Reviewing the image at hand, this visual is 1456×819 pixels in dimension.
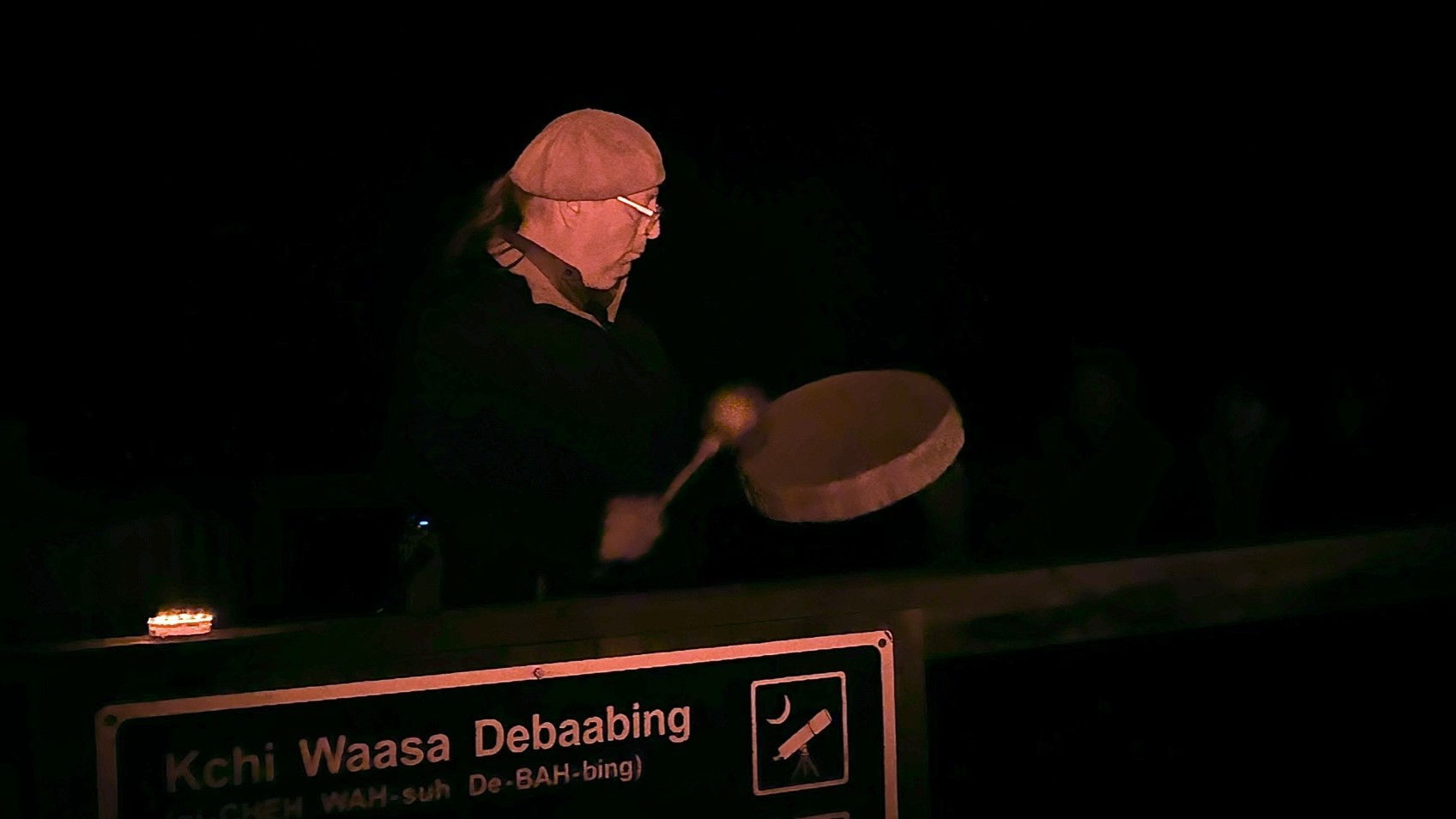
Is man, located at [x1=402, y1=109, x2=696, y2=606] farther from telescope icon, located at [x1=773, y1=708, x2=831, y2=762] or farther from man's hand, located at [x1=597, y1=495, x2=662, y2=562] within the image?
telescope icon, located at [x1=773, y1=708, x2=831, y2=762]

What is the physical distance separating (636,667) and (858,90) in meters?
1.93

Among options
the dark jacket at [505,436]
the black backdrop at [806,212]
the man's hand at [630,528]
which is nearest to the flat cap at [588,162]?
the dark jacket at [505,436]

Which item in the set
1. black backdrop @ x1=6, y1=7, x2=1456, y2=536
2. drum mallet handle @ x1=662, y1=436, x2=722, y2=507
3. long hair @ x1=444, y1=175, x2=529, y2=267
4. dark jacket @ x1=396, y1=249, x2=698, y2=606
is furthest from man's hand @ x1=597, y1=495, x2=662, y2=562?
black backdrop @ x1=6, y1=7, x2=1456, y2=536

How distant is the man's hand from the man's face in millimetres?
475

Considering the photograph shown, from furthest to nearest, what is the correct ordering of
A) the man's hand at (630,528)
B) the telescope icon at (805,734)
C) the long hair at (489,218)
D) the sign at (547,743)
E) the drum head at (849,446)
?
1. the long hair at (489,218)
2. the man's hand at (630,528)
3. the drum head at (849,446)
4. the telescope icon at (805,734)
5. the sign at (547,743)

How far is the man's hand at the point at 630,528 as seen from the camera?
2279 millimetres

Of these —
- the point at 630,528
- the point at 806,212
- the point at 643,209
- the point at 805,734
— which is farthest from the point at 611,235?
the point at 805,734

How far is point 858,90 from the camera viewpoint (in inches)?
129

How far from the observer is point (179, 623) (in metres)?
1.66

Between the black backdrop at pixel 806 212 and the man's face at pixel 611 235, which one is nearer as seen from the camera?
the man's face at pixel 611 235

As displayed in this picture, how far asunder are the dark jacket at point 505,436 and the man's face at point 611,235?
0.10m

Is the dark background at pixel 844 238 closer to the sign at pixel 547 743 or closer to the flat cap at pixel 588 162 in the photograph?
the flat cap at pixel 588 162

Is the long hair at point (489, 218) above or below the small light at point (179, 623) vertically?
above

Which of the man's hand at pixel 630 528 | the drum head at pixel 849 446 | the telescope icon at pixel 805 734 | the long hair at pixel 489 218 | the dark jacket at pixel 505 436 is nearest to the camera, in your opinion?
the telescope icon at pixel 805 734
